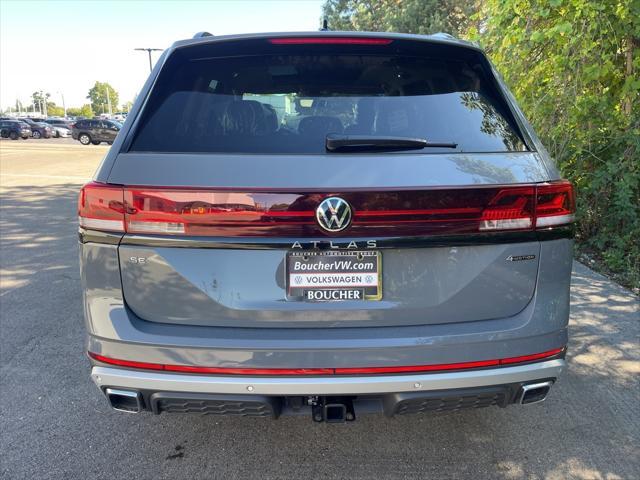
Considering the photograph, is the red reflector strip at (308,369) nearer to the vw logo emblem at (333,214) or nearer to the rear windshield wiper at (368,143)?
the vw logo emblem at (333,214)

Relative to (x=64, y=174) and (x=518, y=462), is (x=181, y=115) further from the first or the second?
(x=64, y=174)

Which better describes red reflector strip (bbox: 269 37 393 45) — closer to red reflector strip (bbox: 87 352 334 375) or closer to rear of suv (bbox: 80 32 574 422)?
rear of suv (bbox: 80 32 574 422)

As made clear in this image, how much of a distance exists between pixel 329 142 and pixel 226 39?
77 centimetres

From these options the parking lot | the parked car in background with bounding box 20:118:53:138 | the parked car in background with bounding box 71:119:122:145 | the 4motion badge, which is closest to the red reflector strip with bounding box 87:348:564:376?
the 4motion badge

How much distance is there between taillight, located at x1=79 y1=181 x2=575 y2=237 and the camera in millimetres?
1963

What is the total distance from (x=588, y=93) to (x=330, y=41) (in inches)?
195

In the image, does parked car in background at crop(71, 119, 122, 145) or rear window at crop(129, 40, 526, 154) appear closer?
rear window at crop(129, 40, 526, 154)

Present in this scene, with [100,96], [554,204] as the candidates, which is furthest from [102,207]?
[100,96]

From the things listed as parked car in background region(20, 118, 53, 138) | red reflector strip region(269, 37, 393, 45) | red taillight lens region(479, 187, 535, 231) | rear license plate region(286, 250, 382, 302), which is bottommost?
parked car in background region(20, 118, 53, 138)

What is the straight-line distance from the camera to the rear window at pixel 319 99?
85.4 inches

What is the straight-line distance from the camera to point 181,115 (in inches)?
88.4

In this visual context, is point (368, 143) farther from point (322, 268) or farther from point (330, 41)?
point (330, 41)

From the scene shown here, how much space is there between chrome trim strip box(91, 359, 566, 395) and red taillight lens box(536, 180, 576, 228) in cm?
62

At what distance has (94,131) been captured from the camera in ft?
125
